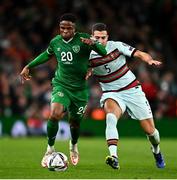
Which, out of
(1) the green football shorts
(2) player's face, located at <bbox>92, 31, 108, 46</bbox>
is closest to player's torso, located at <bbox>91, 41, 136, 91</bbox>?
(2) player's face, located at <bbox>92, 31, 108, 46</bbox>

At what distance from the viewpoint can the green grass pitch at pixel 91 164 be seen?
1107 centimetres

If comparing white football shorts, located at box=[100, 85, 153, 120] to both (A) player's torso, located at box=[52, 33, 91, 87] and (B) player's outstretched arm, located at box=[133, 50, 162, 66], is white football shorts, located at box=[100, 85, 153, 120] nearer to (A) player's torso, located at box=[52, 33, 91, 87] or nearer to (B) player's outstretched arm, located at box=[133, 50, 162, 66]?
(A) player's torso, located at box=[52, 33, 91, 87]

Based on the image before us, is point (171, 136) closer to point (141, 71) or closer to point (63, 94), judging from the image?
point (141, 71)

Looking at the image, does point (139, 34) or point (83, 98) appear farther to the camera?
point (139, 34)

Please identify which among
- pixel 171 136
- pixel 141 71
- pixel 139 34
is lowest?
pixel 171 136

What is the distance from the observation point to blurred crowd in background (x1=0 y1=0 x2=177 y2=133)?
24000 mm

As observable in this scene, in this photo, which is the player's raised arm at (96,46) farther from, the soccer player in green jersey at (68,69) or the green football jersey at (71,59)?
the green football jersey at (71,59)

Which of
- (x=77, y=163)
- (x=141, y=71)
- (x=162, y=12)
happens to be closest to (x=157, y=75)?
(x=141, y=71)

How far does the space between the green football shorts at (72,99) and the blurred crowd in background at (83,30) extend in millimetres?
10594

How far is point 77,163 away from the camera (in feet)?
44.8

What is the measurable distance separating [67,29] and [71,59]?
505mm

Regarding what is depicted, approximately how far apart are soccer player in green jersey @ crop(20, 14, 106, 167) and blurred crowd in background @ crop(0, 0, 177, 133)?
1083 cm

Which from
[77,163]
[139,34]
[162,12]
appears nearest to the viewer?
[77,163]

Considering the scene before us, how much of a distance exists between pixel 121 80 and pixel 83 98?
0.71m
